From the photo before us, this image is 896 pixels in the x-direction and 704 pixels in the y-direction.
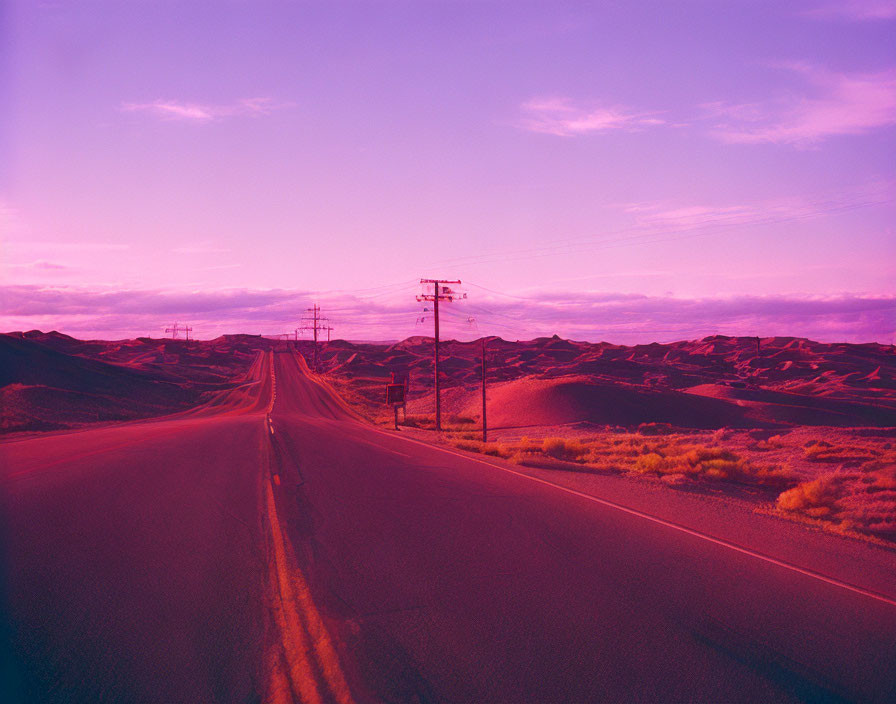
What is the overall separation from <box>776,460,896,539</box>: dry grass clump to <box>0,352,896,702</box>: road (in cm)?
441

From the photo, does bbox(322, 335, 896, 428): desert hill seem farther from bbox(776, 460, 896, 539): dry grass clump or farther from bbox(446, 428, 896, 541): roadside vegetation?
bbox(776, 460, 896, 539): dry grass clump

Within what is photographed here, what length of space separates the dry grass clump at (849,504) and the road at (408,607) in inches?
173

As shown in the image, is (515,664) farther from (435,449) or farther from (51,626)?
(435,449)

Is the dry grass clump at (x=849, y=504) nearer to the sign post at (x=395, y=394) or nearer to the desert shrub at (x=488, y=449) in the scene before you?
the desert shrub at (x=488, y=449)

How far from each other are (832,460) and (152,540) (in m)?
26.9

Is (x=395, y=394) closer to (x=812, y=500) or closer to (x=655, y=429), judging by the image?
(x=655, y=429)

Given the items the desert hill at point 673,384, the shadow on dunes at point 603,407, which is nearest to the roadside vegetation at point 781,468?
the desert hill at point 673,384

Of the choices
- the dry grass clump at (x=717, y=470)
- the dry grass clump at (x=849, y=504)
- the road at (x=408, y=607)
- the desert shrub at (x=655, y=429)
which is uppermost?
the road at (x=408, y=607)

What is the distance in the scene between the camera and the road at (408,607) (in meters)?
5.50

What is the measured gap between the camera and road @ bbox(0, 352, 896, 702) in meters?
5.50

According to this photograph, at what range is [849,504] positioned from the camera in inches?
624

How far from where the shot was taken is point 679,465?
72.3ft

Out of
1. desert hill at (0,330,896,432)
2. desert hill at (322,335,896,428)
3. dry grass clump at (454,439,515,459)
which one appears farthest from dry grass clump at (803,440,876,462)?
desert hill at (322,335,896,428)

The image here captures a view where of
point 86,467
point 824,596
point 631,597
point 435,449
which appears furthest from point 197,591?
point 435,449
